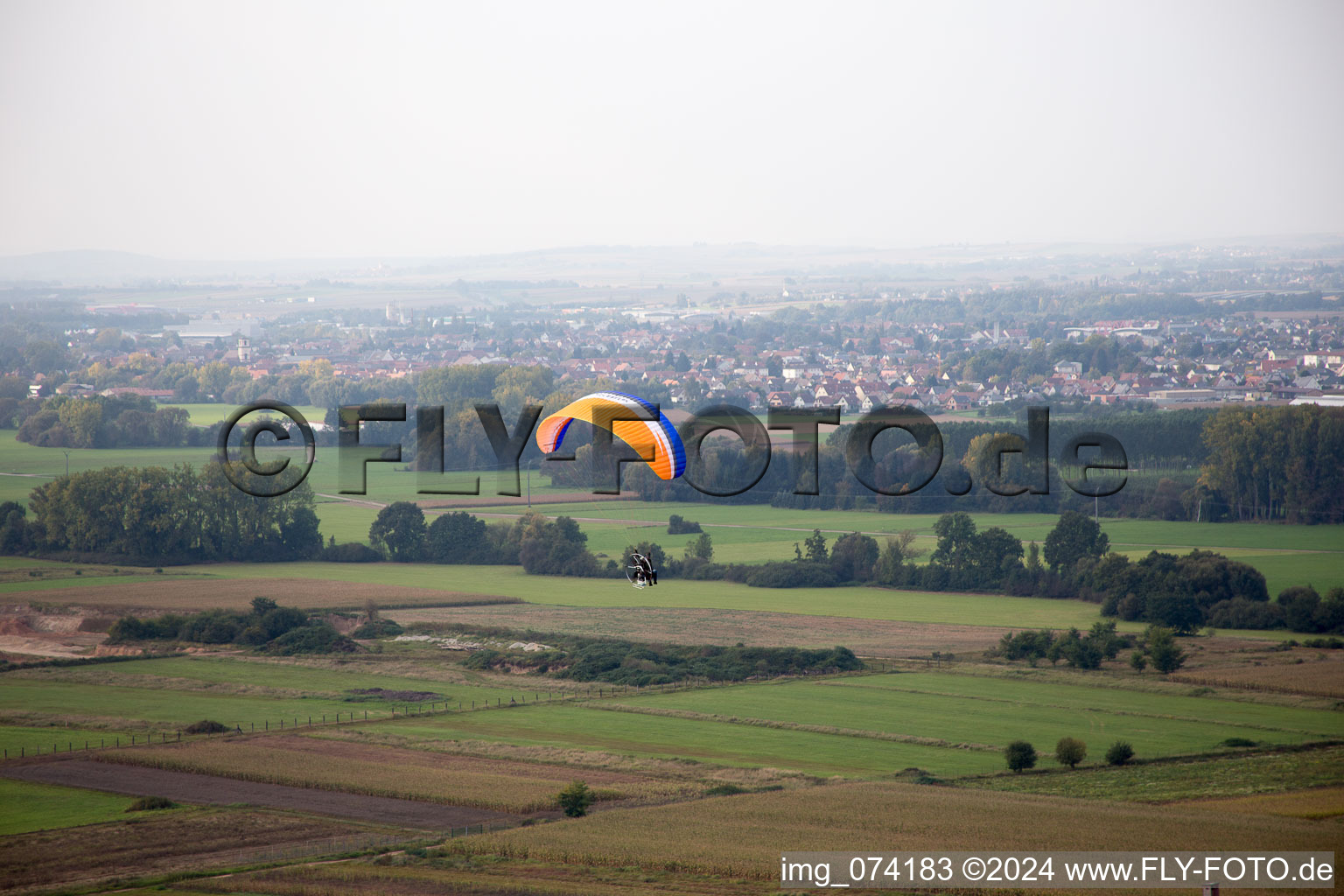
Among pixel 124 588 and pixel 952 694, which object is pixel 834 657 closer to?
pixel 952 694

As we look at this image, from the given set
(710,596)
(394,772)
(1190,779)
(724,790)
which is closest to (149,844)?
(394,772)

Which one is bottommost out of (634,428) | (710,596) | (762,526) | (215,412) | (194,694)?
(710,596)

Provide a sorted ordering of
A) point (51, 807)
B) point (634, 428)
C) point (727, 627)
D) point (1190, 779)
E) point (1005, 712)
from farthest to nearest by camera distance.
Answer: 1. point (727, 627)
2. point (1005, 712)
3. point (634, 428)
4. point (1190, 779)
5. point (51, 807)

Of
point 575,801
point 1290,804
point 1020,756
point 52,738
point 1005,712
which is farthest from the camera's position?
point 1005,712

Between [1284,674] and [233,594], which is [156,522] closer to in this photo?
[233,594]

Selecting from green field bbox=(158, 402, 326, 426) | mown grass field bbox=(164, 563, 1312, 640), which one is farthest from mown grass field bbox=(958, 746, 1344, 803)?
green field bbox=(158, 402, 326, 426)

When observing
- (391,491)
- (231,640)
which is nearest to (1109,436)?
(391,491)

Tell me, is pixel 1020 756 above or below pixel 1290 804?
below
